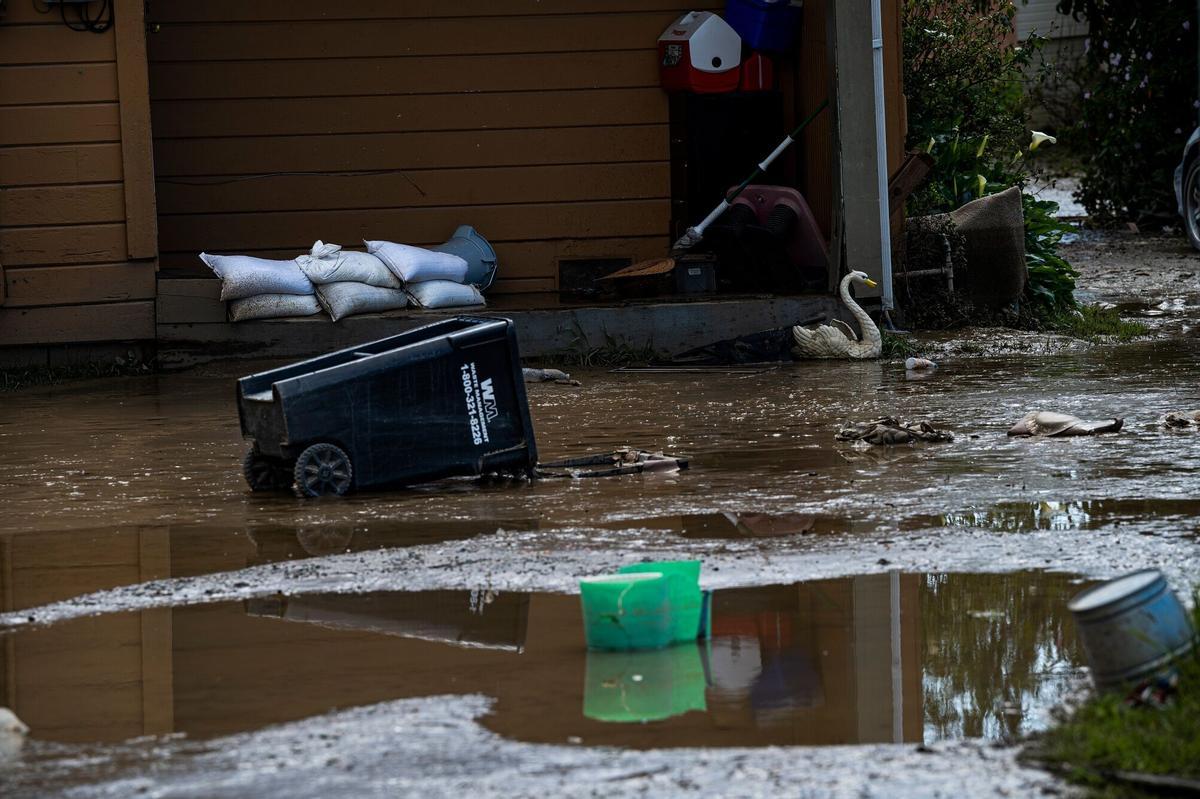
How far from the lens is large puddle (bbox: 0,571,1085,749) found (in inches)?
160

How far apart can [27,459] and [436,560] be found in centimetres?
358

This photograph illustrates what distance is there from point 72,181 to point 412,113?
2.86 metres

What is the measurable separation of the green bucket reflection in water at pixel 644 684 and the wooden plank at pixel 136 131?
26.4 ft

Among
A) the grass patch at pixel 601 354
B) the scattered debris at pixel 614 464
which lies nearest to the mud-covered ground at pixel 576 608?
the scattered debris at pixel 614 464

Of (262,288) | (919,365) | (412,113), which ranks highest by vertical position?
(412,113)

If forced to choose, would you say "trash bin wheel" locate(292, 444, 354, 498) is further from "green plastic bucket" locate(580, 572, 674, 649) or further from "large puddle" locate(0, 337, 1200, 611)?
"green plastic bucket" locate(580, 572, 674, 649)

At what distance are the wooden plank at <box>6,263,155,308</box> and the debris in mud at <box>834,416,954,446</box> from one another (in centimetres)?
591

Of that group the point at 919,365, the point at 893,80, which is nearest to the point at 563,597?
the point at 919,365

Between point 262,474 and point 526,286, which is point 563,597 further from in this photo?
point 526,286

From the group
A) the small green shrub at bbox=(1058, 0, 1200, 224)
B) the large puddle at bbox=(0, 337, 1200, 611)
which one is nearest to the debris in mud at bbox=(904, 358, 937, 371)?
the large puddle at bbox=(0, 337, 1200, 611)

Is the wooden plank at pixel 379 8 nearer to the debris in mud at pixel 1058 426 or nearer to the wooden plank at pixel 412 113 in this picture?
the wooden plank at pixel 412 113

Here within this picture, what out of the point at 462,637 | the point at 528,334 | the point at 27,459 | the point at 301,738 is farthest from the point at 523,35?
the point at 301,738

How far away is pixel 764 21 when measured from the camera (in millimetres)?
12984

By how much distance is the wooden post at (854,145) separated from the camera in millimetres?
11867
